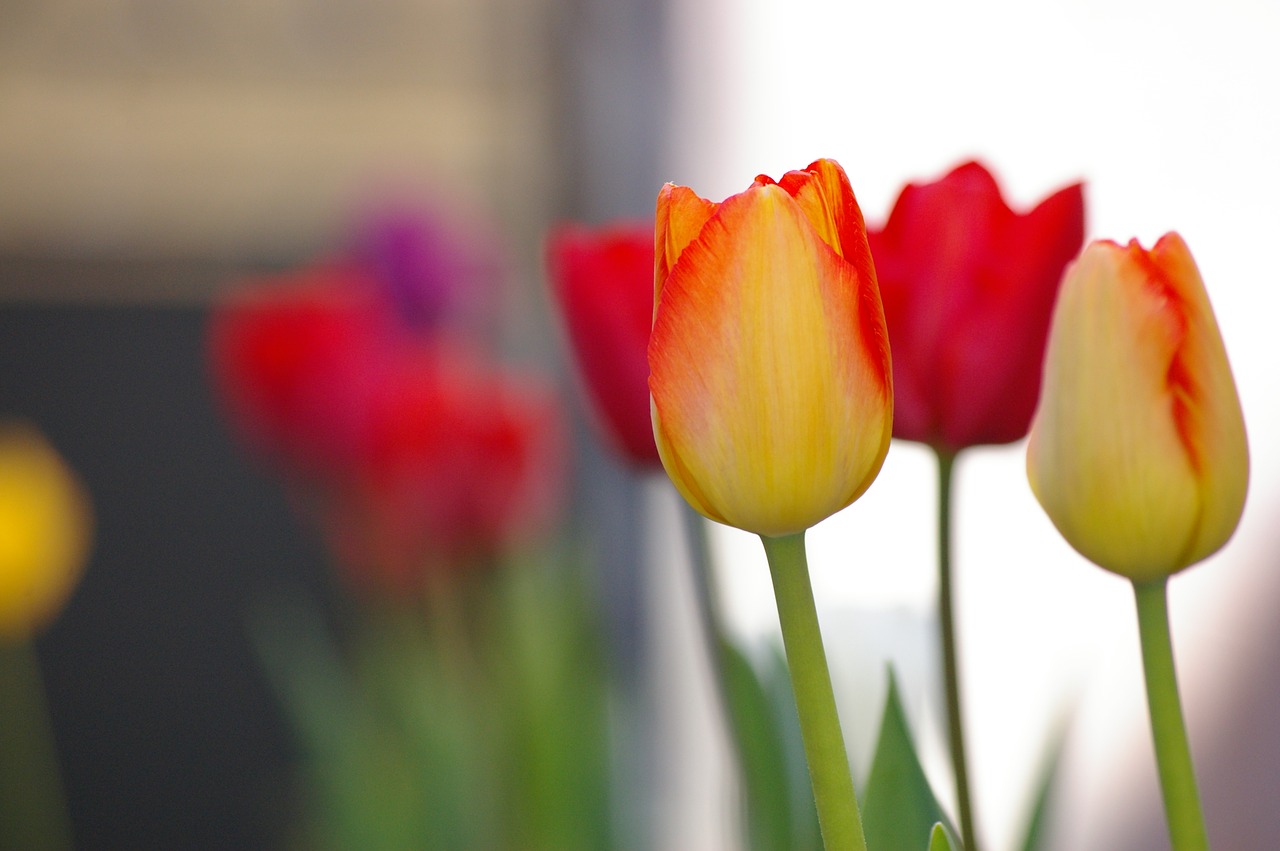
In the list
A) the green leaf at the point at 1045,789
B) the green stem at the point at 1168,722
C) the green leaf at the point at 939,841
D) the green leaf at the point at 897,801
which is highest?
the green stem at the point at 1168,722

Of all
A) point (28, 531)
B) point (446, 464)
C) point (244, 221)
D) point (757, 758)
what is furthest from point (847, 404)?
point (244, 221)

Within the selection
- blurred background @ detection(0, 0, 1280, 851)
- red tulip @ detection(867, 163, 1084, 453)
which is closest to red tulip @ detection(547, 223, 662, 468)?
red tulip @ detection(867, 163, 1084, 453)

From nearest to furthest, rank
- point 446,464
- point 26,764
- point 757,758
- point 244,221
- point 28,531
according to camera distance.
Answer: point 757,758
point 446,464
point 28,531
point 26,764
point 244,221

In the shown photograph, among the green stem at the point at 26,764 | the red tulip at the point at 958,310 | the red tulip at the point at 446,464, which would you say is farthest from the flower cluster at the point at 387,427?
the green stem at the point at 26,764

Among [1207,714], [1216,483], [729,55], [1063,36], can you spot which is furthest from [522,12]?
[1216,483]

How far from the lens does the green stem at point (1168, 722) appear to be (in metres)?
0.13

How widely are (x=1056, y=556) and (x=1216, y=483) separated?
0.23 m

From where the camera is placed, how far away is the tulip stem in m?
0.12

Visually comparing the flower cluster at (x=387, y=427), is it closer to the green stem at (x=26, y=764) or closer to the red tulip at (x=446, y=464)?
the red tulip at (x=446, y=464)

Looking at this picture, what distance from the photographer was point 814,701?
12 centimetres

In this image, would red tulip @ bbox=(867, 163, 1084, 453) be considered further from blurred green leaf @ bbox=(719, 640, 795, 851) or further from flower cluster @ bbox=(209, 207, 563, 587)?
flower cluster @ bbox=(209, 207, 563, 587)

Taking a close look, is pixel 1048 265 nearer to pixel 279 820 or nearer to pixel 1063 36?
pixel 1063 36

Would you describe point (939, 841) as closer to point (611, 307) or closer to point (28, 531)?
point (611, 307)

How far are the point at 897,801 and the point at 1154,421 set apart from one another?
0.08 meters
